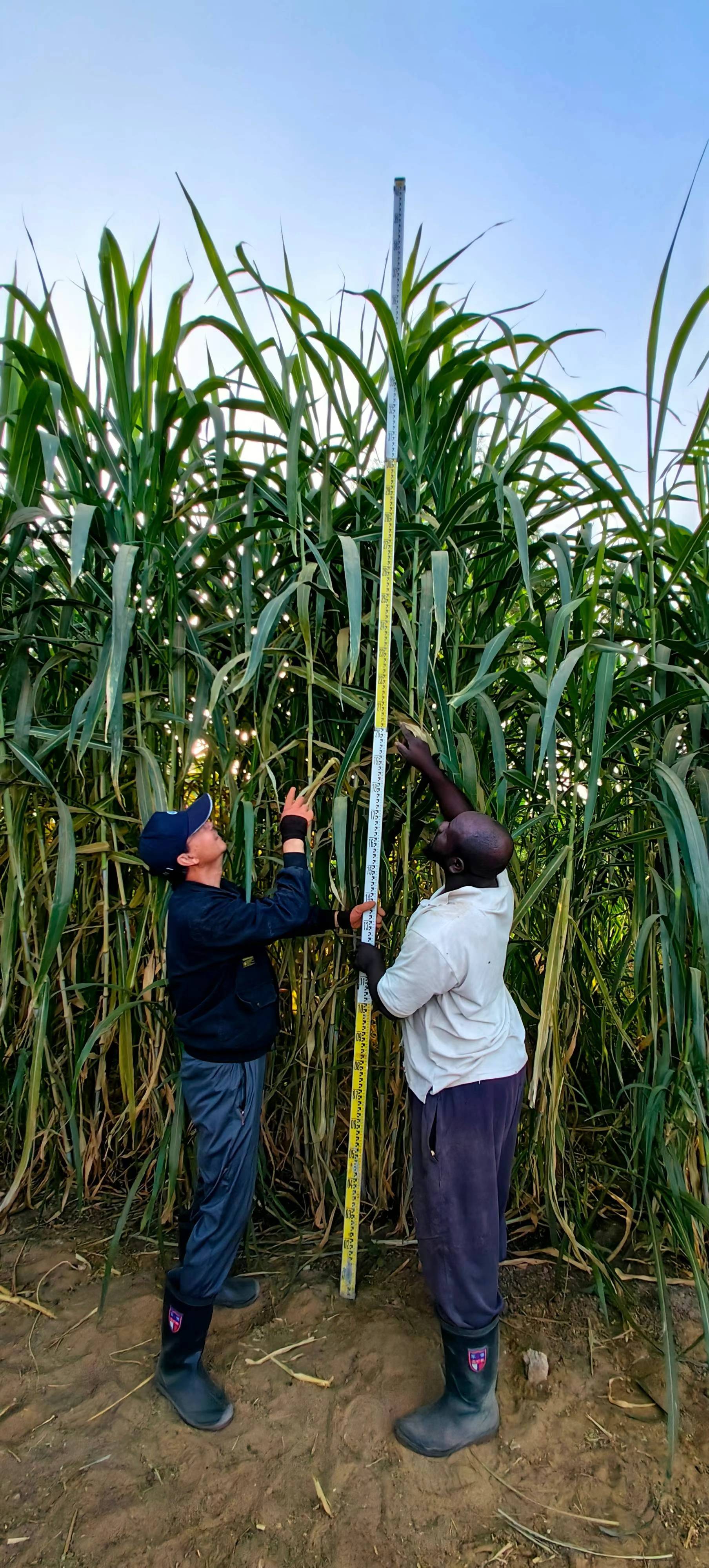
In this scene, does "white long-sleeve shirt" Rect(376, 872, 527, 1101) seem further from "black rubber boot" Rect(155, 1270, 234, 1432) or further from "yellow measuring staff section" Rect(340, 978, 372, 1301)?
"black rubber boot" Rect(155, 1270, 234, 1432)

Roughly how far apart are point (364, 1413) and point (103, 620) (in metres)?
1.60

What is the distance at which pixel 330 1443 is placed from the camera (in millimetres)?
1262

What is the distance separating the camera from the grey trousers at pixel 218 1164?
132 centimetres

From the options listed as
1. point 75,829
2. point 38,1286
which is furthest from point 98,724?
point 38,1286

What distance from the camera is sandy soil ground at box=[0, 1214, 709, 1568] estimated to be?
1.11 meters

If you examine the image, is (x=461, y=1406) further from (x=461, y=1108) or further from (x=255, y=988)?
(x=255, y=988)

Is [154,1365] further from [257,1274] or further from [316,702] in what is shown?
[316,702]

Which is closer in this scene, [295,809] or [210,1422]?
[210,1422]

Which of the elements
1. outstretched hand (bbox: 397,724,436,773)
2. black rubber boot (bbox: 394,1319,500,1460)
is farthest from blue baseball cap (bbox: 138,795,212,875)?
black rubber boot (bbox: 394,1319,500,1460)

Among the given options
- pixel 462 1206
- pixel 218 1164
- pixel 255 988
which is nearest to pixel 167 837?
pixel 255 988

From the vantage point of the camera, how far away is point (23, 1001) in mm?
1823

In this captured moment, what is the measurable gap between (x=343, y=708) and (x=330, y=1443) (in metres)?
1.35

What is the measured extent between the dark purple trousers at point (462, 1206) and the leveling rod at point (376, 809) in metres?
0.21

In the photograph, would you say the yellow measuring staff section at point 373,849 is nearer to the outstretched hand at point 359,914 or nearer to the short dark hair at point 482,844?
the outstretched hand at point 359,914
